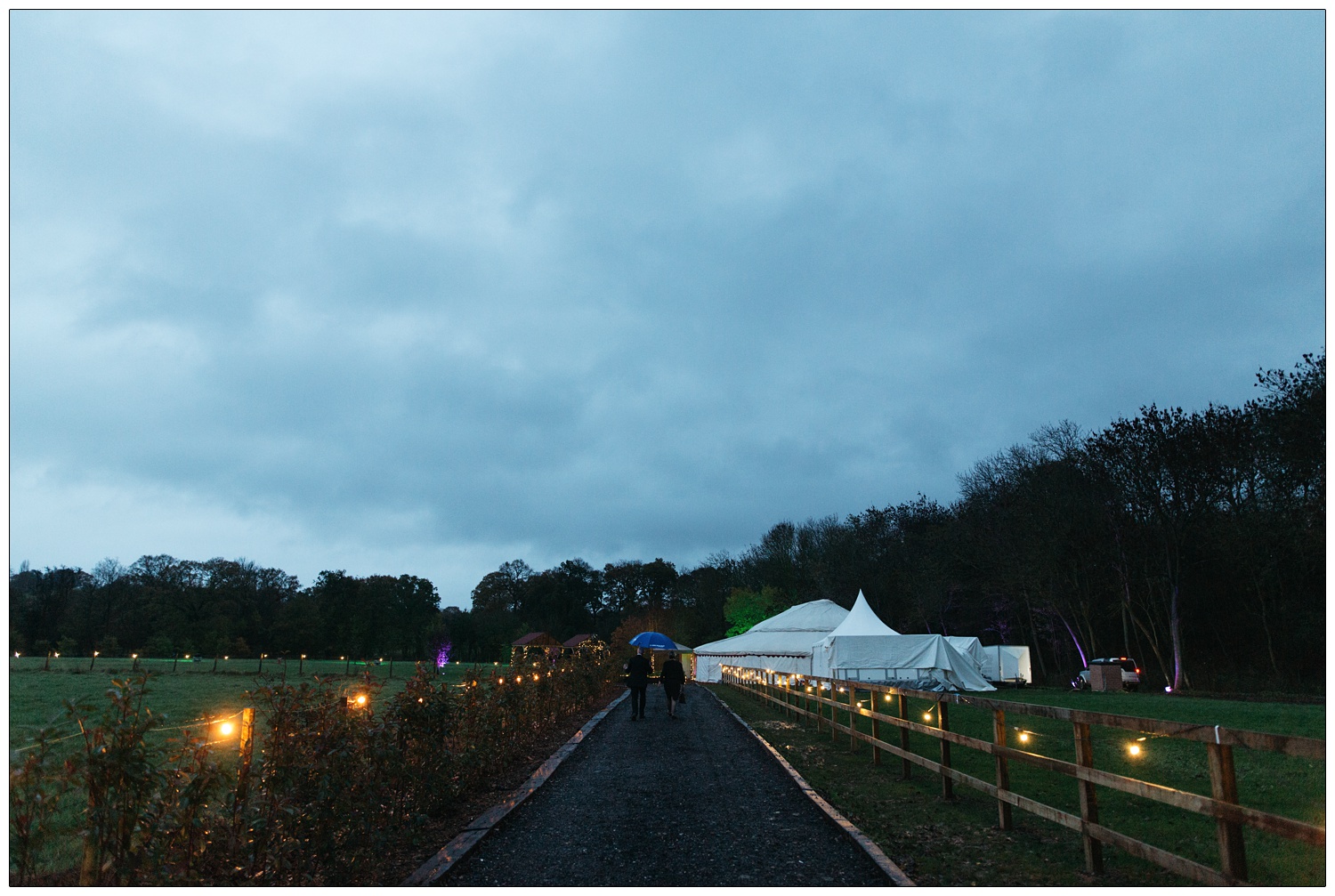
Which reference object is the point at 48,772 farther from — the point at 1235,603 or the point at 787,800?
the point at 1235,603

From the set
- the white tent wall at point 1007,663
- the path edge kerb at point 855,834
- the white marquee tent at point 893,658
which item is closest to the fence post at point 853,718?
Answer: the path edge kerb at point 855,834

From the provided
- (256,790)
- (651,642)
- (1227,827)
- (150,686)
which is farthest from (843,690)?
(256,790)

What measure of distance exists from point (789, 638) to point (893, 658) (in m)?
11.0

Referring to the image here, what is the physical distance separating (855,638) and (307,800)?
25.3 m

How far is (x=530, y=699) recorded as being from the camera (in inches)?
500

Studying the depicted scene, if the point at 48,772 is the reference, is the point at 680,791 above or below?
below

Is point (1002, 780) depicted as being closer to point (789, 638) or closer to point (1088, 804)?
point (1088, 804)

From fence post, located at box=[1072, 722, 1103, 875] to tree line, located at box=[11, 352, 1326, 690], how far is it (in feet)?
37.8

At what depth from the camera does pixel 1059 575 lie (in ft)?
119

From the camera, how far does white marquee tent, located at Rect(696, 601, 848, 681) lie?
122 ft

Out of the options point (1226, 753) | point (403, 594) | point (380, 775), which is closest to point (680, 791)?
point (380, 775)

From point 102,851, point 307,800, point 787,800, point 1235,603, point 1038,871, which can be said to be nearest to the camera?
point 102,851

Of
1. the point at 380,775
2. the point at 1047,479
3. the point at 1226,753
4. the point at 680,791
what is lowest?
the point at 680,791

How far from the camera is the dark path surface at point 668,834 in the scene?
492 centimetres
